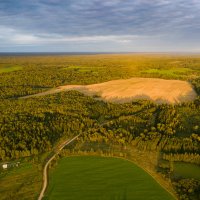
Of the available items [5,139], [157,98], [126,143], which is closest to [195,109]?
[157,98]

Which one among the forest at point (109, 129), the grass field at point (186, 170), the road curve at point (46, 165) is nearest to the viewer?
the road curve at point (46, 165)

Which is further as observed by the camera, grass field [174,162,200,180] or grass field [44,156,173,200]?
grass field [174,162,200,180]

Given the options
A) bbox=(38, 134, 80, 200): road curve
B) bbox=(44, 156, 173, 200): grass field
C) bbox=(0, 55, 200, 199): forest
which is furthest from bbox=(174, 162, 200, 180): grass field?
bbox=(38, 134, 80, 200): road curve

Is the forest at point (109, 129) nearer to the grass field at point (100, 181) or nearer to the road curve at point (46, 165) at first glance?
the road curve at point (46, 165)

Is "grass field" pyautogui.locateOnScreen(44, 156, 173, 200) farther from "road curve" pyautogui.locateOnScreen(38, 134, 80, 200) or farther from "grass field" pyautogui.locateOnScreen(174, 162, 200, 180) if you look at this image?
"grass field" pyautogui.locateOnScreen(174, 162, 200, 180)

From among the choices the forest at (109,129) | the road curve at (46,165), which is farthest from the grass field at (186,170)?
the road curve at (46,165)

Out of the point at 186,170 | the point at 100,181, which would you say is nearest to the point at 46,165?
the point at 100,181
